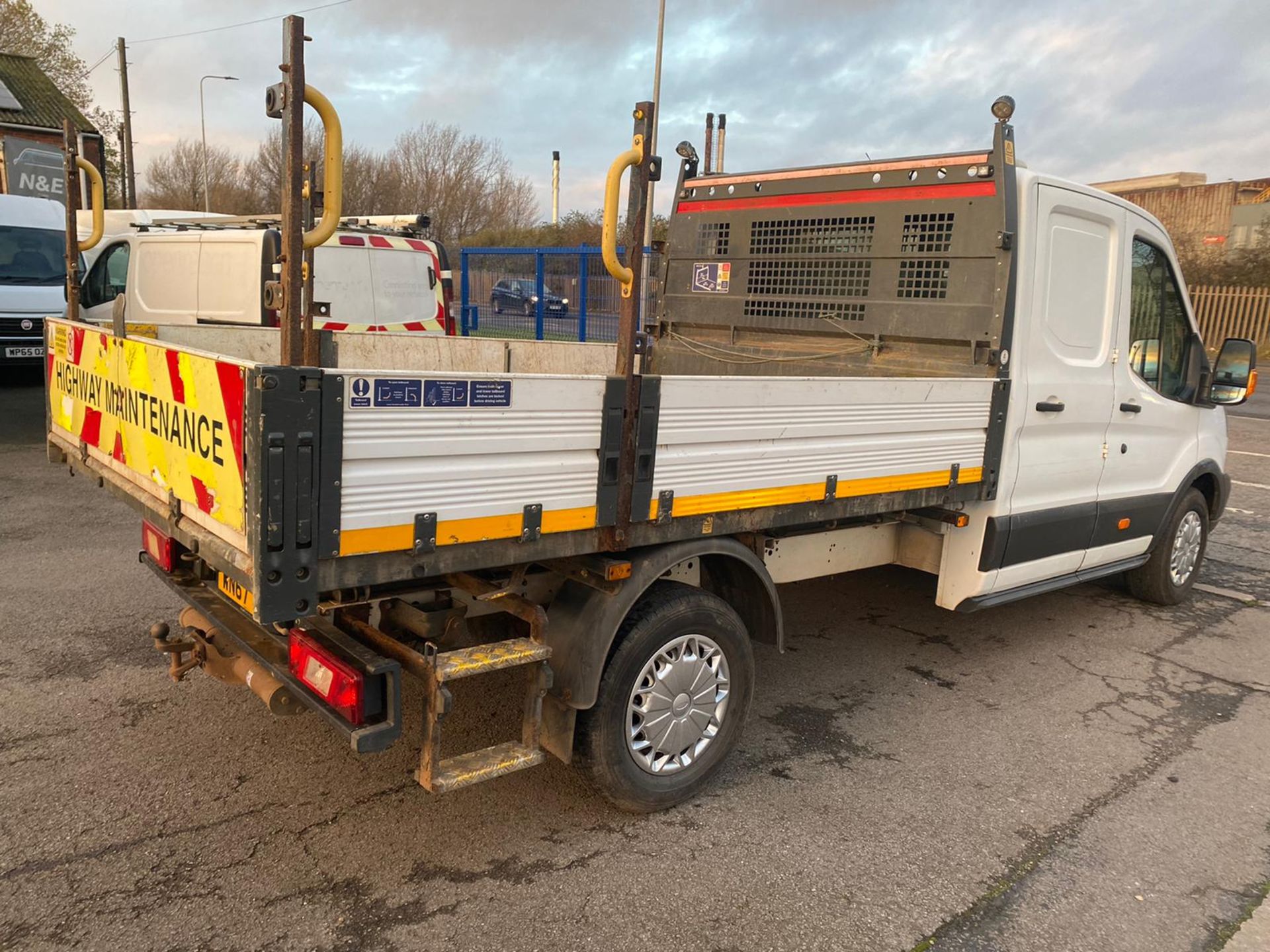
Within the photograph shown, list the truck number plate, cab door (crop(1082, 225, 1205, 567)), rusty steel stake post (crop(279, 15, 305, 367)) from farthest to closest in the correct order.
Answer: cab door (crop(1082, 225, 1205, 567)) < the truck number plate < rusty steel stake post (crop(279, 15, 305, 367))

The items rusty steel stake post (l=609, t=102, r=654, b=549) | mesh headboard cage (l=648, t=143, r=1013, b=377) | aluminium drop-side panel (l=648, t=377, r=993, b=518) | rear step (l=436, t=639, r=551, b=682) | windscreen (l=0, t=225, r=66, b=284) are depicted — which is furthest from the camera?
windscreen (l=0, t=225, r=66, b=284)

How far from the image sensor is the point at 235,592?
313 cm

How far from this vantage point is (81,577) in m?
5.57

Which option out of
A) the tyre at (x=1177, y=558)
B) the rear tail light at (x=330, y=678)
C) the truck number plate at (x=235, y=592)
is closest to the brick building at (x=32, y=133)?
the truck number plate at (x=235, y=592)

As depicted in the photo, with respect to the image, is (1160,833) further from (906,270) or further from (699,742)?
(906,270)

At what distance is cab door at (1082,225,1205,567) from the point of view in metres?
5.04

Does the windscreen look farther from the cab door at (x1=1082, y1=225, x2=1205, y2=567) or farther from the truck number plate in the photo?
the cab door at (x1=1082, y1=225, x2=1205, y2=567)

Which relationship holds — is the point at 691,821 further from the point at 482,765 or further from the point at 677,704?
the point at 482,765

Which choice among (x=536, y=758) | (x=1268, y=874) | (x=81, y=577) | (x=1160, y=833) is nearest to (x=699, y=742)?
(x=536, y=758)

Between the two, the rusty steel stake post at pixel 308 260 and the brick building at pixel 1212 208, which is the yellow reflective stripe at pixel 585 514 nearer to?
the rusty steel stake post at pixel 308 260

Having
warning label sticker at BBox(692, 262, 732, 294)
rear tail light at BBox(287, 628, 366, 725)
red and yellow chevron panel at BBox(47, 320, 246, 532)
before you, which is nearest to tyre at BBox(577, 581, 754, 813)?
rear tail light at BBox(287, 628, 366, 725)

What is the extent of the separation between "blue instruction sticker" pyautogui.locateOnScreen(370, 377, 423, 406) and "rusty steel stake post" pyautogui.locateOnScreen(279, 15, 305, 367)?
0.64 ft

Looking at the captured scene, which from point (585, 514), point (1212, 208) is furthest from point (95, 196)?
point (1212, 208)

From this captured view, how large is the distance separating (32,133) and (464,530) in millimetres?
31735
